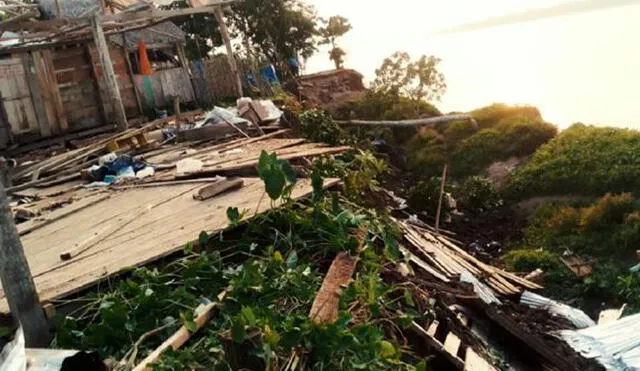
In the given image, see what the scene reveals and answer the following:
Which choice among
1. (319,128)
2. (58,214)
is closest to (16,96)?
(319,128)

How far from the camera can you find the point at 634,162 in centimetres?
1320

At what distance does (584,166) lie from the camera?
13.8 m

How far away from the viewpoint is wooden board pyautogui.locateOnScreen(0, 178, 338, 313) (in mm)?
4625

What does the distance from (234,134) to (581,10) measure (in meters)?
36.3

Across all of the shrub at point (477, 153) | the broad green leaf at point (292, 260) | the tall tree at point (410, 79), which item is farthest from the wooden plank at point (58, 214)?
the tall tree at point (410, 79)

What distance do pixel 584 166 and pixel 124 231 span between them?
11.2m

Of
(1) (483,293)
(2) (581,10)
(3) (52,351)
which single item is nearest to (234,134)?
(1) (483,293)

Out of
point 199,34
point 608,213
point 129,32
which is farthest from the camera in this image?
point 199,34

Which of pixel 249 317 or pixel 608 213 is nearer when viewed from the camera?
pixel 249 317

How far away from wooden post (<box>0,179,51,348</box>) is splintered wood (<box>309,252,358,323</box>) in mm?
1733

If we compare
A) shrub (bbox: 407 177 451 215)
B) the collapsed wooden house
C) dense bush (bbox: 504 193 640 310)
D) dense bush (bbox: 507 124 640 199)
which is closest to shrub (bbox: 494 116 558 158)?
dense bush (bbox: 507 124 640 199)

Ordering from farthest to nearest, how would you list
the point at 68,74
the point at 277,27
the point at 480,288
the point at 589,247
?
1. the point at 277,27
2. the point at 68,74
3. the point at 589,247
4. the point at 480,288

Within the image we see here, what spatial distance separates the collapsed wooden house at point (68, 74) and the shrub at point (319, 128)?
3.25 m

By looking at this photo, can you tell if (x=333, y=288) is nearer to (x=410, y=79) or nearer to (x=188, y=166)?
(x=188, y=166)
